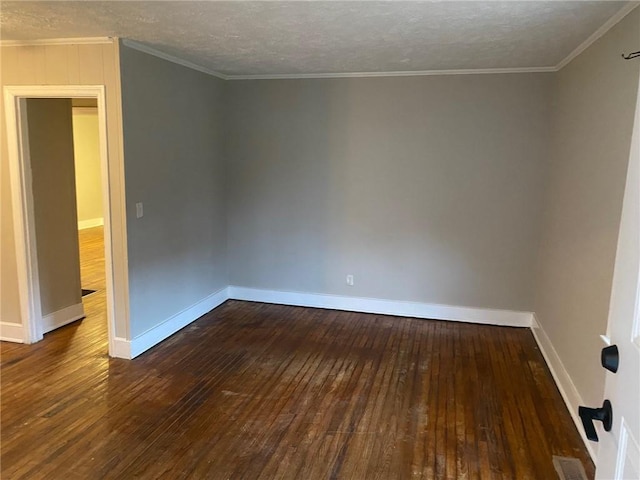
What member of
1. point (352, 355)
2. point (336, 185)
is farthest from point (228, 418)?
point (336, 185)

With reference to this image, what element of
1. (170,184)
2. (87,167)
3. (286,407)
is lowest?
(286,407)

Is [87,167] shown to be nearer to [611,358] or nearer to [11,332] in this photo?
[11,332]

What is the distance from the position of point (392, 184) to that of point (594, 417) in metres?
3.75

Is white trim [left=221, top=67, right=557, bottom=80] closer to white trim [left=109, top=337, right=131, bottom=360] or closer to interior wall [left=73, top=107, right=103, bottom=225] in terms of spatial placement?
white trim [left=109, top=337, right=131, bottom=360]

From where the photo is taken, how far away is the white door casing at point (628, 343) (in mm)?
996

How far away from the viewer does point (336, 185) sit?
492 cm

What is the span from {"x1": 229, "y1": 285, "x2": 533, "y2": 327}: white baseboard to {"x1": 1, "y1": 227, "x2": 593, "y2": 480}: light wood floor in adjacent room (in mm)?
176

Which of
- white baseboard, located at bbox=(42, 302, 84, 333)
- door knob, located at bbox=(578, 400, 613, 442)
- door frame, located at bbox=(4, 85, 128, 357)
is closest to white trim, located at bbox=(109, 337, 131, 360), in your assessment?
door frame, located at bbox=(4, 85, 128, 357)

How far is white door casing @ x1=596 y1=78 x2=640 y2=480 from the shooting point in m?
1.00

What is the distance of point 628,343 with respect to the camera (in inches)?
41.0

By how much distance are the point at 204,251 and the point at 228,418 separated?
2204 millimetres

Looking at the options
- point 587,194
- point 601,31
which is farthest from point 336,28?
point 587,194

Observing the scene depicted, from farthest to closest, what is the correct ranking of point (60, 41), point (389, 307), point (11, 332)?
point (389, 307)
point (11, 332)
point (60, 41)

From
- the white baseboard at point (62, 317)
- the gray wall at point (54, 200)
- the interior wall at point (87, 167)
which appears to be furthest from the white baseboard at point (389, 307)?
the interior wall at point (87, 167)
